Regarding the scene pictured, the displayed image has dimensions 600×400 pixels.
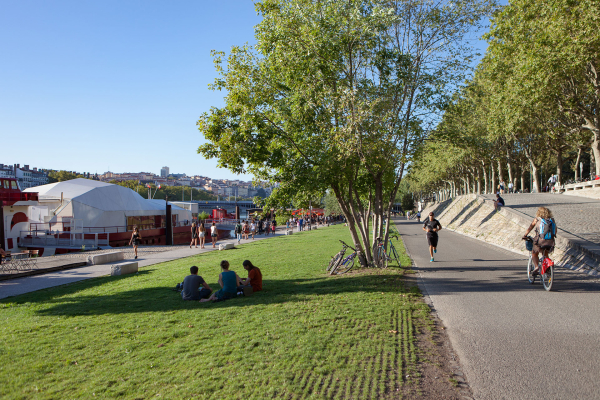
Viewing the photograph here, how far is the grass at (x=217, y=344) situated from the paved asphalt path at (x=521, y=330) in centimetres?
71

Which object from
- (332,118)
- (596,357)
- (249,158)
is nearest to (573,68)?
(332,118)

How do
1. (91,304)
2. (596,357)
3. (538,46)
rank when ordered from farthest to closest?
(538,46) → (91,304) → (596,357)

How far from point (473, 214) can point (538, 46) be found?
12201 millimetres

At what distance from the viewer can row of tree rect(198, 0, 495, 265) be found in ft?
35.3

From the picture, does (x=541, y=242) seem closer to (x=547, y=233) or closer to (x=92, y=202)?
(x=547, y=233)

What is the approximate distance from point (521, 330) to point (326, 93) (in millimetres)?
7120

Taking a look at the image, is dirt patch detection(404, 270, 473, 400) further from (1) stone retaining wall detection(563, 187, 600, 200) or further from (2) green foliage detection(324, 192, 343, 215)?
(2) green foliage detection(324, 192, 343, 215)

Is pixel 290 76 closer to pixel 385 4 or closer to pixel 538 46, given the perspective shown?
pixel 385 4

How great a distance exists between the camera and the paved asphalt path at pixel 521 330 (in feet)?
14.1

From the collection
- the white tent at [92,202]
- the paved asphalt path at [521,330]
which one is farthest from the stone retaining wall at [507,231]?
the white tent at [92,202]

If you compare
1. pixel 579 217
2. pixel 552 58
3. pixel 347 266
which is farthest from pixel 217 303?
pixel 552 58

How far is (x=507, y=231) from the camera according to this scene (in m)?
19.5

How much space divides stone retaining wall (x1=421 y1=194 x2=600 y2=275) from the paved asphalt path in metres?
1.15

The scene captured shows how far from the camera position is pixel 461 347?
5.50 m
